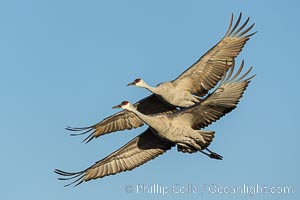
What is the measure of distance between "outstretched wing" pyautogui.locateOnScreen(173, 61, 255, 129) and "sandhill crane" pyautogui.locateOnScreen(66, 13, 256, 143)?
1.84 m

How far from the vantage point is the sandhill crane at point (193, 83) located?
24.1m

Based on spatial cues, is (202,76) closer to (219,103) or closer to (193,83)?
(193,83)

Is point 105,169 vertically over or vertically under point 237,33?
under

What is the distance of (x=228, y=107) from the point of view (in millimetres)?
21766

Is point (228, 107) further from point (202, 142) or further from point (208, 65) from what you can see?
point (208, 65)

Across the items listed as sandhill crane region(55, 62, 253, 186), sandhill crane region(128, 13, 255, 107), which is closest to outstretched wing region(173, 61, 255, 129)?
sandhill crane region(55, 62, 253, 186)

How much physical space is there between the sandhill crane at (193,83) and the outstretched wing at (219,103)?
1.84 m

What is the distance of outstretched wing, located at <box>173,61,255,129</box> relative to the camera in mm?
21500

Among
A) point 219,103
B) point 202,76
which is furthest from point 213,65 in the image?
point 219,103

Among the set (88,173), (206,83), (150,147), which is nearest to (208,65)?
(206,83)

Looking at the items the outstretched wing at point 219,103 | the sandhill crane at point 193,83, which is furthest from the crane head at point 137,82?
the outstretched wing at point 219,103

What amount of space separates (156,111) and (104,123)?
152 centimetres

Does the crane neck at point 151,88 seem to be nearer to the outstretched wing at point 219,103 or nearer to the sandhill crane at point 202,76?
the sandhill crane at point 202,76

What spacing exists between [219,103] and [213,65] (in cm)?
316
